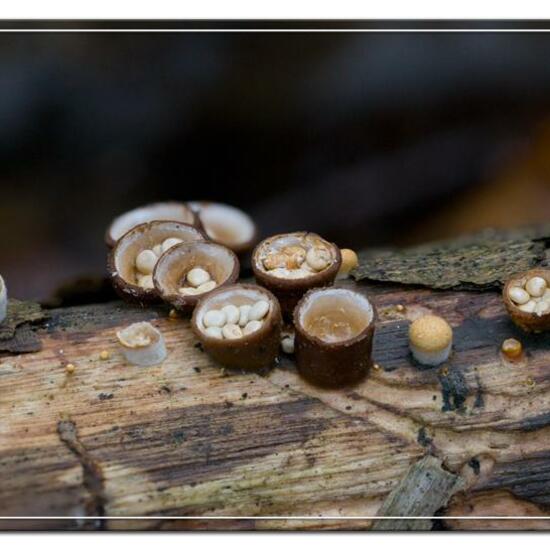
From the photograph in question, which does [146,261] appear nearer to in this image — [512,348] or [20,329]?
[20,329]

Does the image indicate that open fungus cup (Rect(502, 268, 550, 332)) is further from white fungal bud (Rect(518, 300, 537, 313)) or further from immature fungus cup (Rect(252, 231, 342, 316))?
immature fungus cup (Rect(252, 231, 342, 316))

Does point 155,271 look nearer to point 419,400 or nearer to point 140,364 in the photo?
point 140,364

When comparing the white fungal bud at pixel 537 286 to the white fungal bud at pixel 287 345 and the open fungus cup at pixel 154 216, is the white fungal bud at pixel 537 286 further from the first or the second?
the open fungus cup at pixel 154 216

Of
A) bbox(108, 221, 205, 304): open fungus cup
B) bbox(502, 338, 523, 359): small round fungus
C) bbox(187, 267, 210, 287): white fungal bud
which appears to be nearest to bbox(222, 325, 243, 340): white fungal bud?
bbox(187, 267, 210, 287): white fungal bud

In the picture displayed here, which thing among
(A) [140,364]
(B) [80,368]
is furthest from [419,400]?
(B) [80,368]

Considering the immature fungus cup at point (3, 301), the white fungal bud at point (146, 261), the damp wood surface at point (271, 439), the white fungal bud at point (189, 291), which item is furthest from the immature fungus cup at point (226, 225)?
the immature fungus cup at point (3, 301)

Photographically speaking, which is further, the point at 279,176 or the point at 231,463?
the point at 279,176
